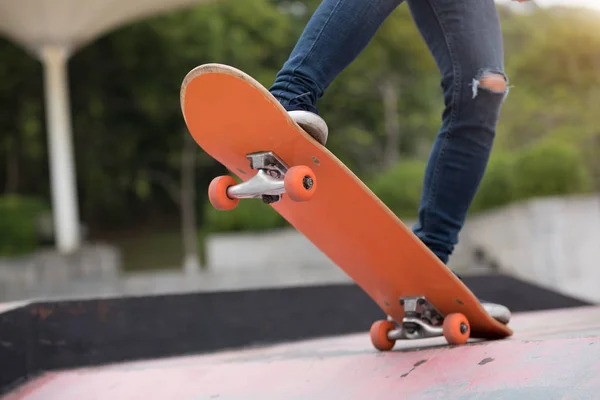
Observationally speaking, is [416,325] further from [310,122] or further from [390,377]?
[310,122]

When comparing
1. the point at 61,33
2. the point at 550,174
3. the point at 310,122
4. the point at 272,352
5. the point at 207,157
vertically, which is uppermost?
the point at 61,33

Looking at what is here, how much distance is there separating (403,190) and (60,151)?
5.55 metres

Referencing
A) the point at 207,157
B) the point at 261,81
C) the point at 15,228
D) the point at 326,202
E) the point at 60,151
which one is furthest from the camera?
the point at 207,157

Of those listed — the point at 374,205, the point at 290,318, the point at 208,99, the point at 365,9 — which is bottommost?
the point at 290,318

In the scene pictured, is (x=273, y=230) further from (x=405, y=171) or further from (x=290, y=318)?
(x=290, y=318)

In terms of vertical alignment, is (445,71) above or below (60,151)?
below

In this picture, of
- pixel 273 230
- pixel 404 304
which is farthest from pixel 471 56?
pixel 273 230

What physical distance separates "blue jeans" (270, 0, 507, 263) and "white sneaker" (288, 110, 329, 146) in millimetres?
80

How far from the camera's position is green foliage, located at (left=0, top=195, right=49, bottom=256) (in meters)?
10.5

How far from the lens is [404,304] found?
1.69m

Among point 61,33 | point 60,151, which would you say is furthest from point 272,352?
point 60,151

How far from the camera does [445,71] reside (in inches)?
68.8

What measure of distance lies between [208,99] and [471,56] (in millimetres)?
659

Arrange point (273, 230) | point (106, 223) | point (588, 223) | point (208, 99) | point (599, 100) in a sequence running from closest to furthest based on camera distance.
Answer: point (208, 99) → point (588, 223) → point (273, 230) → point (599, 100) → point (106, 223)
